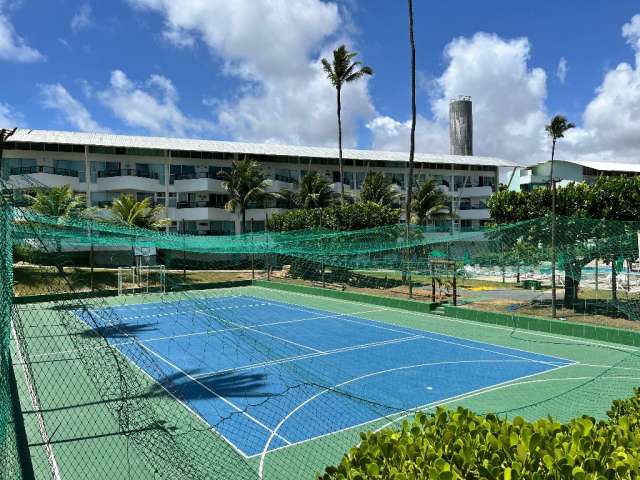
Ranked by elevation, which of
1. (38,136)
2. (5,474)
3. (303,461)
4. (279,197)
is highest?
(38,136)

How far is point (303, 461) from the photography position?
27.5 feet

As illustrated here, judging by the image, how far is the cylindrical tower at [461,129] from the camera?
83312mm

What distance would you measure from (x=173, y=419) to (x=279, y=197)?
3336 centimetres

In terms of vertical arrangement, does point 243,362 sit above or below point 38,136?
below

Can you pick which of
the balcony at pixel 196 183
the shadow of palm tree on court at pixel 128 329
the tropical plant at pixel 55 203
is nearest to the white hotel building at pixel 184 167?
the balcony at pixel 196 183

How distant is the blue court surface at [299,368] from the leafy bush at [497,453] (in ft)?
12.6

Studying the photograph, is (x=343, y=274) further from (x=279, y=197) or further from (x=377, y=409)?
(x=377, y=409)

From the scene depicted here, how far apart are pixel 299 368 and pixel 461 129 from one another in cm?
7620

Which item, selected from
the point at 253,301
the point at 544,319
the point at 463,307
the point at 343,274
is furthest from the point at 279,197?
the point at 544,319

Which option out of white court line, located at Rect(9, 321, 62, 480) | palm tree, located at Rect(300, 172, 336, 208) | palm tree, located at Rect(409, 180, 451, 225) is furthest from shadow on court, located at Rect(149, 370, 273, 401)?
palm tree, located at Rect(409, 180, 451, 225)

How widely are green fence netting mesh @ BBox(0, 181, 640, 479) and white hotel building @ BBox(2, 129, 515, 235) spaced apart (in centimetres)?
738

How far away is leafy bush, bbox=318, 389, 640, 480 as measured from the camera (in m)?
3.26

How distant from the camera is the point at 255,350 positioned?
15.9 meters

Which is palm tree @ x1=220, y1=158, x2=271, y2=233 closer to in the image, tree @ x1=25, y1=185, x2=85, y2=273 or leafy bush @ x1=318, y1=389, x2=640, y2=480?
tree @ x1=25, y1=185, x2=85, y2=273
